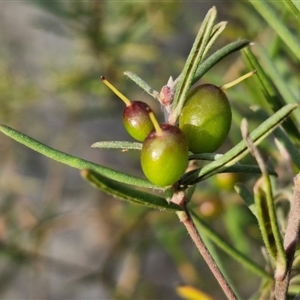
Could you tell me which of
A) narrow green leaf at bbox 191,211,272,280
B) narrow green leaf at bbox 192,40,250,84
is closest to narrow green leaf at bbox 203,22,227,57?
narrow green leaf at bbox 192,40,250,84

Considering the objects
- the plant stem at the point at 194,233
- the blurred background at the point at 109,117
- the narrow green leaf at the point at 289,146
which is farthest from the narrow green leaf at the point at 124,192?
the blurred background at the point at 109,117

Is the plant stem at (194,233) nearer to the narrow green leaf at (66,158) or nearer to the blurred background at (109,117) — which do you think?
the narrow green leaf at (66,158)

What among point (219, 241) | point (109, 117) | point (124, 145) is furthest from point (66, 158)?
point (109, 117)

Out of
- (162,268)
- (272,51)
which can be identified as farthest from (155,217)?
(162,268)

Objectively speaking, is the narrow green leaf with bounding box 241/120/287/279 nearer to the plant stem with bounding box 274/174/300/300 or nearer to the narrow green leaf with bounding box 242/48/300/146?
the plant stem with bounding box 274/174/300/300

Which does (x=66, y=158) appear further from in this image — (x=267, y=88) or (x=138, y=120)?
(x=267, y=88)
